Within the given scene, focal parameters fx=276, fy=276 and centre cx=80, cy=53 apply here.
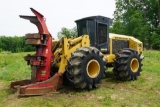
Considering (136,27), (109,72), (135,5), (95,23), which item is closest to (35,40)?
(95,23)

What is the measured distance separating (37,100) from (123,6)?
44.0m

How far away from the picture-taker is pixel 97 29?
960 cm

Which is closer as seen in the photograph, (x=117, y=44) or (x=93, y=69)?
(x=93, y=69)

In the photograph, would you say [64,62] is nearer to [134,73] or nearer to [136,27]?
[134,73]

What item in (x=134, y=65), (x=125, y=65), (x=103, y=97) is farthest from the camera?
(x=134, y=65)

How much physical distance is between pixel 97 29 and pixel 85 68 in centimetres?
214

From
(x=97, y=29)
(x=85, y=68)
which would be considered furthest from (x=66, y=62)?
(x=97, y=29)

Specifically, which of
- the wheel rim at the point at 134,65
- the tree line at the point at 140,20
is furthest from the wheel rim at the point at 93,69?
the tree line at the point at 140,20

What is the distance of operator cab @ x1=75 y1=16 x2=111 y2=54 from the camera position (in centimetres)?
955

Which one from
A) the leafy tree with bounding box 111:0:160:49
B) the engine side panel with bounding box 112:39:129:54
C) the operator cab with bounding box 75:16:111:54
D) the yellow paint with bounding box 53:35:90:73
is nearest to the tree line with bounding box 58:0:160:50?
the leafy tree with bounding box 111:0:160:49

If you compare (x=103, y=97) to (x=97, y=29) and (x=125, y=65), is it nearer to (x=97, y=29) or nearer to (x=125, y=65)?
(x=125, y=65)

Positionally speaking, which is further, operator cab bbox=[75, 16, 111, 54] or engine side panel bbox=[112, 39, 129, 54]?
engine side panel bbox=[112, 39, 129, 54]

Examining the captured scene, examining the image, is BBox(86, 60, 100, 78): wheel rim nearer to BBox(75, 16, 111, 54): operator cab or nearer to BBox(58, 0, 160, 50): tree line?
BBox(75, 16, 111, 54): operator cab

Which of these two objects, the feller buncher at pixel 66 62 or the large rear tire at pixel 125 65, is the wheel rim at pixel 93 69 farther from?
the large rear tire at pixel 125 65
